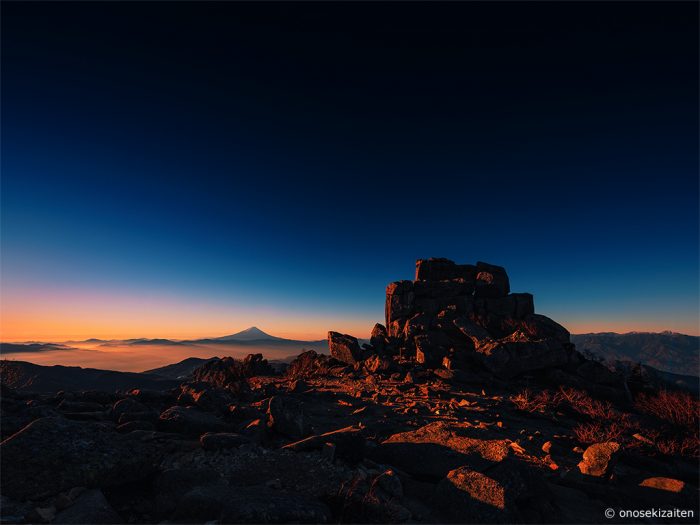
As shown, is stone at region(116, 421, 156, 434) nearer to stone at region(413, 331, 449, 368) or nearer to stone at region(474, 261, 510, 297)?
stone at region(413, 331, 449, 368)

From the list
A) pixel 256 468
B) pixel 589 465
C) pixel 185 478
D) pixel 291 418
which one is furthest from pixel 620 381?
pixel 185 478

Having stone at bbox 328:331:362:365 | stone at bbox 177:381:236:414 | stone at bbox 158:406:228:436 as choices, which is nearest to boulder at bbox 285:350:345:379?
stone at bbox 328:331:362:365

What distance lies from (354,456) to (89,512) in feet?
17.6

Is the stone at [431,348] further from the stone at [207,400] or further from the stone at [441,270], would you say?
the stone at [207,400]

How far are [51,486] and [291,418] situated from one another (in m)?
5.59

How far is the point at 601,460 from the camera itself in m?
8.62

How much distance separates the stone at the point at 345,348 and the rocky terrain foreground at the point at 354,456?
5.84m

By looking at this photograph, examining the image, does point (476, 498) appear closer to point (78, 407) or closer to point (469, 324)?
point (78, 407)

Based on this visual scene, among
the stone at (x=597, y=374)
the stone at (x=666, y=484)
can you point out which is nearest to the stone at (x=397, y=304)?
the stone at (x=597, y=374)

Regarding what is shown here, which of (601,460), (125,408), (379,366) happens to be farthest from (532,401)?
(125,408)

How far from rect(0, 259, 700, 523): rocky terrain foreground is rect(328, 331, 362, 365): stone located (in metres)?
5.84

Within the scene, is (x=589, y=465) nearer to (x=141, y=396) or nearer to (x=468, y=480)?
(x=468, y=480)

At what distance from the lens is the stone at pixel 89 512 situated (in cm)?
534

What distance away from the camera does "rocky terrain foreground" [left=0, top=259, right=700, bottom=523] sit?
583 centimetres
